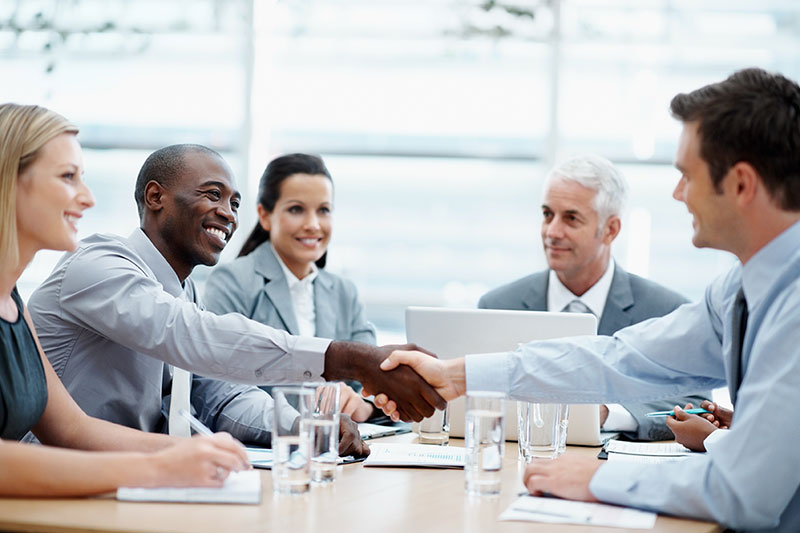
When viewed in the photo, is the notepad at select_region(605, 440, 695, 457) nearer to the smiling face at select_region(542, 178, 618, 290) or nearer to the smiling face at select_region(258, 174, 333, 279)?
the smiling face at select_region(542, 178, 618, 290)

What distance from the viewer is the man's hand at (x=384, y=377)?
222 centimetres

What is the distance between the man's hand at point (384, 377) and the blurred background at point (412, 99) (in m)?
2.80

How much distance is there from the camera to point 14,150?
1839 mm

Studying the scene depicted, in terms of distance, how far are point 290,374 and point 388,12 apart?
133 inches

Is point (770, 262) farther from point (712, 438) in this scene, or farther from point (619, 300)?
point (619, 300)

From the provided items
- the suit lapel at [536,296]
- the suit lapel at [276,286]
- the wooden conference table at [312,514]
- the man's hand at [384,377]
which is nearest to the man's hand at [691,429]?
the man's hand at [384,377]

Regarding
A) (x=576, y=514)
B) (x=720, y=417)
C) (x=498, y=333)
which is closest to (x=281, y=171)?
(x=498, y=333)

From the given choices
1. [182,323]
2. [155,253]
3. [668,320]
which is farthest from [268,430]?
[668,320]

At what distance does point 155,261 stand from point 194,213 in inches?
6.7

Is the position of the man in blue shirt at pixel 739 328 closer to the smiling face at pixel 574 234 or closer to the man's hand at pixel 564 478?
the man's hand at pixel 564 478

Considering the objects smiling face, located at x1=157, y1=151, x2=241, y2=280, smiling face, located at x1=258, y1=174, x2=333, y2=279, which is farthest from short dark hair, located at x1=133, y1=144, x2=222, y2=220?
smiling face, located at x1=258, y1=174, x2=333, y2=279

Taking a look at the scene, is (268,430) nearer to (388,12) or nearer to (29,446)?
(29,446)

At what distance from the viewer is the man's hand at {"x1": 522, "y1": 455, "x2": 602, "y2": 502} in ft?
5.56

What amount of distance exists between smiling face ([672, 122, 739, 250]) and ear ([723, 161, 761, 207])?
0.02 metres
